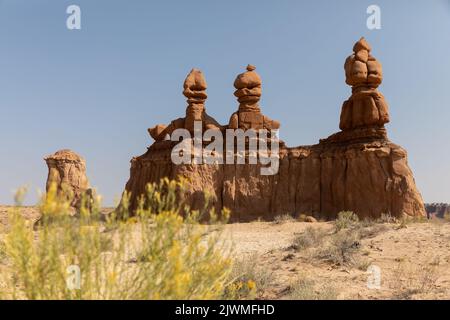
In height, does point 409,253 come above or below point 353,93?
below

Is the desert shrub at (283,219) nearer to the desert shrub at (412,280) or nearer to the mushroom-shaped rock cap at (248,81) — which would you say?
the mushroom-shaped rock cap at (248,81)

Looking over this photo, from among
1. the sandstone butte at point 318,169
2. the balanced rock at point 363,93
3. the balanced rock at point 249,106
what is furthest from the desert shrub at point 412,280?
the balanced rock at point 249,106

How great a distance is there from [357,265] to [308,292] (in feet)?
9.53

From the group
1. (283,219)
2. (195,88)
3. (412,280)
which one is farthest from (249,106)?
(412,280)

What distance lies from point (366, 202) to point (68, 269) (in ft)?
70.7

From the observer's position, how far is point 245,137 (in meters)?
24.9

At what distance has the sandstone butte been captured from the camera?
22.1m

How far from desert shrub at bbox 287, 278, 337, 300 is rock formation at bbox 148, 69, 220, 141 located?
19.0m

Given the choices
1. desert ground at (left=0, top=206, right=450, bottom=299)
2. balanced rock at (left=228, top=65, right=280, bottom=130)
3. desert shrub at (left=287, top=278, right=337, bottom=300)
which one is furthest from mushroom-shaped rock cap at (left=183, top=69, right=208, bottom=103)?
desert shrub at (left=287, top=278, right=337, bottom=300)

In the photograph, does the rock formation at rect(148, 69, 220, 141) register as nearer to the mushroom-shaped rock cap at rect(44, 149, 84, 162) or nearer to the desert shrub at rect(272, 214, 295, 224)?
the desert shrub at rect(272, 214, 295, 224)
